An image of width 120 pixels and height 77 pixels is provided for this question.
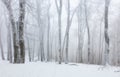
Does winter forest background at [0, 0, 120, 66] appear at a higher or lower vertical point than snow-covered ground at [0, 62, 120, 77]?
higher

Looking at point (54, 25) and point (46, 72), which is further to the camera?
point (54, 25)

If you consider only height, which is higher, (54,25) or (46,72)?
(54,25)

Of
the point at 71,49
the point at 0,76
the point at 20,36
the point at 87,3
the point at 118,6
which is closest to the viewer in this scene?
the point at 0,76

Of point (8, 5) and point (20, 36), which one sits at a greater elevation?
point (8, 5)

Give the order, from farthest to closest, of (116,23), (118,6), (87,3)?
(116,23)
(118,6)
(87,3)

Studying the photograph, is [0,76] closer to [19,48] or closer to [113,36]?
[19,48]

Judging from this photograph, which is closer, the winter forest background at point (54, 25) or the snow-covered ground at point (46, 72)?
the snow-covered ground at point (46, 72)

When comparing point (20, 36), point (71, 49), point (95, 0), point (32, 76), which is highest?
point (95, 0)

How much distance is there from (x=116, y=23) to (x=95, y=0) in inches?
615

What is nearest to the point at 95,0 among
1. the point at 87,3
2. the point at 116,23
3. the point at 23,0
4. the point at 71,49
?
the point at 87,3

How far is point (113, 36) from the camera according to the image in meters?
33.6

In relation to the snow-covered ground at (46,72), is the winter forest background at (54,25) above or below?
above

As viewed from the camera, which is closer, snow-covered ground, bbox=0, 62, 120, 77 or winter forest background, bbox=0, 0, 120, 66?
snow-covered ground, bbox=0, 62, 120, 77

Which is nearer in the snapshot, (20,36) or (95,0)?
(20,36)
